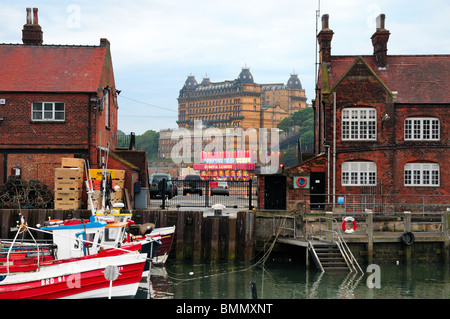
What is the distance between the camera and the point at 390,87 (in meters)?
38.1

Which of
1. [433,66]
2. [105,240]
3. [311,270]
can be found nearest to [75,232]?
[105,240]

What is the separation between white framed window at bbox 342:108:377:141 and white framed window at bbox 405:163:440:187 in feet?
10.2

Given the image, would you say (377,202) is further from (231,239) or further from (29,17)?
(29,17)

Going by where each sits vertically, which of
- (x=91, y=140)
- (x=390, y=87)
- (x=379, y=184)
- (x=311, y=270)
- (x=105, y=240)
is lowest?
(x=311, y=270)

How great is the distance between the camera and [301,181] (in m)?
35.9

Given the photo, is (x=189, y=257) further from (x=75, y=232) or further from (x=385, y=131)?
(x=385, y=131)

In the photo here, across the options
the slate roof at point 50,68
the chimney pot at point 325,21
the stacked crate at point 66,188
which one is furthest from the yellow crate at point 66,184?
the chimney pot at point 325,21

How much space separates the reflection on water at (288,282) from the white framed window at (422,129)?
9.04m

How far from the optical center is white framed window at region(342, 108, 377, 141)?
36938 millimetres

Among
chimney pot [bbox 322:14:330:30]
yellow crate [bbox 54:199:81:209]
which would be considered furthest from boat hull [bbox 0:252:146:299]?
chimney pot [bbox 322:14:330:30]

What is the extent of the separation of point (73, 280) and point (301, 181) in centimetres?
1783

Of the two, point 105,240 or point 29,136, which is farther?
point 29,136

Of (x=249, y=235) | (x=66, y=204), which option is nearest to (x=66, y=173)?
(x=66, y=204)
